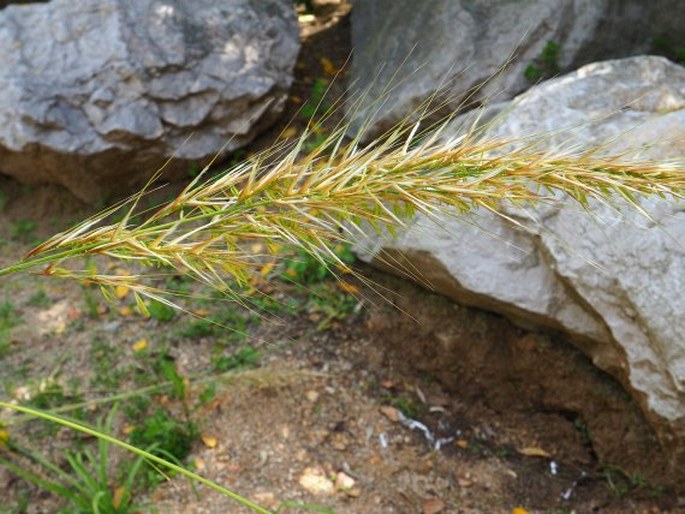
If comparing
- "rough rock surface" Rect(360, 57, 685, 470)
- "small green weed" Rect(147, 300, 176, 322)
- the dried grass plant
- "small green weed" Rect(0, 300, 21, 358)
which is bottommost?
"small green weed" Rect(0, 300, 21, 358)

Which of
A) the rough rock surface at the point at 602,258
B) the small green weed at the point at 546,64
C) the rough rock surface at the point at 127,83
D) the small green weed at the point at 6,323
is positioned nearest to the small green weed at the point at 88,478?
the small green weed at the point at 6,323

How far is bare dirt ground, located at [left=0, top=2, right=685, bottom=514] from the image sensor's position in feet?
9.18

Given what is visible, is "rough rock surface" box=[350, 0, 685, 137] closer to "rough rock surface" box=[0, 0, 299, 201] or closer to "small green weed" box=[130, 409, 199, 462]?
"rough rock surface" box=[0, 0, 299, 201]

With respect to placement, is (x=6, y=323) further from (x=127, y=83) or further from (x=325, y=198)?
(x=325, y=198)

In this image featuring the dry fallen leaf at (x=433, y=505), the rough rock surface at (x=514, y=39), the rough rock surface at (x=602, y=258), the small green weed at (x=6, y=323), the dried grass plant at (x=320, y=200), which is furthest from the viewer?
the rough rock surface at (x=514, y=39)

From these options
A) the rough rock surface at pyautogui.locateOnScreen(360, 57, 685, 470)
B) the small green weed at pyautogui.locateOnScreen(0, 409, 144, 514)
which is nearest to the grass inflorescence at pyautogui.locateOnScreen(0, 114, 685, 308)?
the rough rock surface at pyautogui.locateOnScreen(360, 57, 685, 470)

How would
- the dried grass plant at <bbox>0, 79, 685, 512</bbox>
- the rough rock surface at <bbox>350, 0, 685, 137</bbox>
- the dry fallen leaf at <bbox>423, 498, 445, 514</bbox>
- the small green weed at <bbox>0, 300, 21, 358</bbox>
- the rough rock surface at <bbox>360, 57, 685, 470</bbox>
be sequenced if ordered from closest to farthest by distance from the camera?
the dried grass plant at <bbox>0, 79, 685, 512</bbox>, the rough rock surface at <bbox>360, 57, 685, 470</bbox>, the dry fallen leaf at <bbox>423, 498, 445, 514</bbox>, the small green weed at <bbox>0, 300, 21, 358</bbox>, the rough rock surface at <bbox>350, 0, 685, 137</bbox>

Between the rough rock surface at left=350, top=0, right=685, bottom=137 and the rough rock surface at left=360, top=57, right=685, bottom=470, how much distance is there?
522 millimetres

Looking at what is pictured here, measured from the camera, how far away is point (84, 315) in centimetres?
348

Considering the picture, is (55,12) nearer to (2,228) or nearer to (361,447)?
(2,228)

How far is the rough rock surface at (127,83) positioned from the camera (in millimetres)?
3650

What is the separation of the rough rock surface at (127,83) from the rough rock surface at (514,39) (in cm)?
63

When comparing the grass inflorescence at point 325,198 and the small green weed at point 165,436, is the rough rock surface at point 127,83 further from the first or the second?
the grass inflorescence at point 325,198

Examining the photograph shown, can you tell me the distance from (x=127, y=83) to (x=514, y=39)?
168 cm
